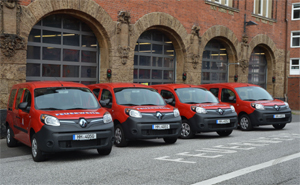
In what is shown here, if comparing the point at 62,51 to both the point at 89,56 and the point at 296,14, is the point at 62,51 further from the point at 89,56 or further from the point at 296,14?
the point at 296,14

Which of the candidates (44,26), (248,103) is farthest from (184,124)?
(44,26)

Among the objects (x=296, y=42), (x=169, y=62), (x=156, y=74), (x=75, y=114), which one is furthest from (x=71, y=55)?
(x=296, y=42)

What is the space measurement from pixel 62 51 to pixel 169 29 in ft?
21.4

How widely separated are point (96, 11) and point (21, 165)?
31.8ft

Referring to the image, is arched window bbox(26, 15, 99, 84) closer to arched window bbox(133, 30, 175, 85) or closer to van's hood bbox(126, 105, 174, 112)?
arched window bbox(133, 30, 175, 85)

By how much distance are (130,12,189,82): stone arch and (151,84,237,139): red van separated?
5447 millimetres

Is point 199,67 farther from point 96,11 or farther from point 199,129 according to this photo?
point 199,129

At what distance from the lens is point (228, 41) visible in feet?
81.8

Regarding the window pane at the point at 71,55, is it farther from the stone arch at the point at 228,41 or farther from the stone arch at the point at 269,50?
the stone arch at the point at 269,50

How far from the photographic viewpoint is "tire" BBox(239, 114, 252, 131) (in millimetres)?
15041

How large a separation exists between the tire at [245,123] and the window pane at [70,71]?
22.6 ft

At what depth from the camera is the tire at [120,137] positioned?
10609 mm

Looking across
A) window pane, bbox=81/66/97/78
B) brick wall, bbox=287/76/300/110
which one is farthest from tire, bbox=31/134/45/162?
brick wall, bbox=287/76/300/110

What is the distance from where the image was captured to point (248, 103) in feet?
49.4
